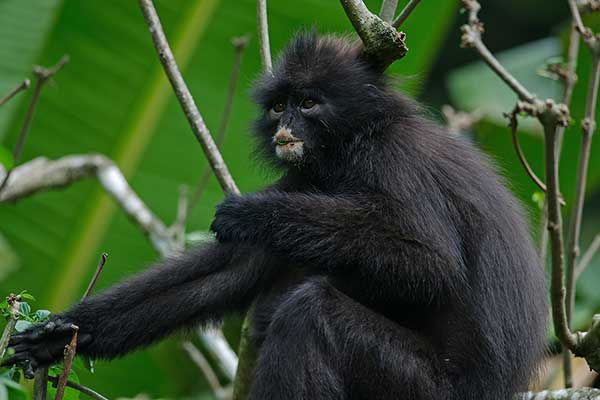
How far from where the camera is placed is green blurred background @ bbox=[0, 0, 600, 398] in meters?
Result: 8.61

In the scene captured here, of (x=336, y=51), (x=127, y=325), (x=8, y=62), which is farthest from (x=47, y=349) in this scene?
(x=8, y=62)

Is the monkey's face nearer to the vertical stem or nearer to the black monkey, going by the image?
the black monkey

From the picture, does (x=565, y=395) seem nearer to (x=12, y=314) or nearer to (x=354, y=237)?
(x=354, y=237)

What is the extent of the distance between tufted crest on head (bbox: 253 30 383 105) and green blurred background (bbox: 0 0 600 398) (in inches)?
84.7

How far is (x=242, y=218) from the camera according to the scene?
563cm

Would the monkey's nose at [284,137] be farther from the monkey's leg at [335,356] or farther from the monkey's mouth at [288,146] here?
the monkey's leg at [335,356]

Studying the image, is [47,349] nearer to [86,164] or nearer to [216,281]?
[216,281]

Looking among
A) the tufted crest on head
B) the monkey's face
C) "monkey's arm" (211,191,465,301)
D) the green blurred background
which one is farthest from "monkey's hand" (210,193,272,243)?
the green blurred background

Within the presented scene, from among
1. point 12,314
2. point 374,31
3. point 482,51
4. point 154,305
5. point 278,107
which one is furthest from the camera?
point 278,107

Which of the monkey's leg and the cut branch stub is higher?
the cut branch stub

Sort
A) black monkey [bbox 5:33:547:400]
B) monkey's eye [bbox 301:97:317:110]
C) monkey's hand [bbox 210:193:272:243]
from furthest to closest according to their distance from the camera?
1. monkey's eye [bbox 301:97:317:110]
2. monkey's hand [bbox 210:193:272:243]
3. black monkey [bbox 5:33:547:400]

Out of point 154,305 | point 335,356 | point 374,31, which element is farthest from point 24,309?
point 374,31

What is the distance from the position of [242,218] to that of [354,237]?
2.12ft

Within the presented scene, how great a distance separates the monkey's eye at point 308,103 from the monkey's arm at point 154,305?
0.92 meters
